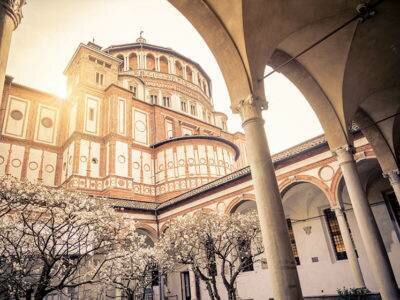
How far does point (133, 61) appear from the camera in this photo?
35062 mm

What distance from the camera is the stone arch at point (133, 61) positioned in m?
34.6

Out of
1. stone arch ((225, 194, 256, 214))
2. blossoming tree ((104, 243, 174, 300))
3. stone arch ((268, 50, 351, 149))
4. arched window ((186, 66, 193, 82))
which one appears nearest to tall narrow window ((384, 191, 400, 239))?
stone arch ((225, 194, 256, 214))

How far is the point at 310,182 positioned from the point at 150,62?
90.3 ft

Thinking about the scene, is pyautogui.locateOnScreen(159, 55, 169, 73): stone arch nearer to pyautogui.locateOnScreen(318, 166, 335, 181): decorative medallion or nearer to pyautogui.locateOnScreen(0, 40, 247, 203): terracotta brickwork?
pyautogui.locateOnScreen(0, 40, 247, 203): terracotta brickwork

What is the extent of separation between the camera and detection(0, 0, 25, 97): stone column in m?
2.81

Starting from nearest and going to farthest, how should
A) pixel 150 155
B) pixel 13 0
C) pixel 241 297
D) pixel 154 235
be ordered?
1. pixel 13 0
2. pixel 241 297
3. pixel 154 235
4. pixel 150 155

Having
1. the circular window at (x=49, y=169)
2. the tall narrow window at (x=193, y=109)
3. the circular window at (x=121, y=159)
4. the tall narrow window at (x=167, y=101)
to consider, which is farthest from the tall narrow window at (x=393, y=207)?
the tall narrow window at (x=193, y=109)

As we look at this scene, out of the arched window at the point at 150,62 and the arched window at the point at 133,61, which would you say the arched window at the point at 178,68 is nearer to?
the arched window at the point at 150,62

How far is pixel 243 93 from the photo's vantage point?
5.39m

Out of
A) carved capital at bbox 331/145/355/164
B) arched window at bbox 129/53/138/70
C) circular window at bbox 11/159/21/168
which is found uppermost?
arched window at bbox 129/53/138/70

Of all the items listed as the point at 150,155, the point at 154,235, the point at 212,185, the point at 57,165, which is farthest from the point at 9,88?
the point at 212,185

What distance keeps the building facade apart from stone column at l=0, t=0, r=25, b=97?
12301 millimetres

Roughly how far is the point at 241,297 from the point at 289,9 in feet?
49.0

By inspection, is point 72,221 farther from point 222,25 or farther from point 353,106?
point 353,106
